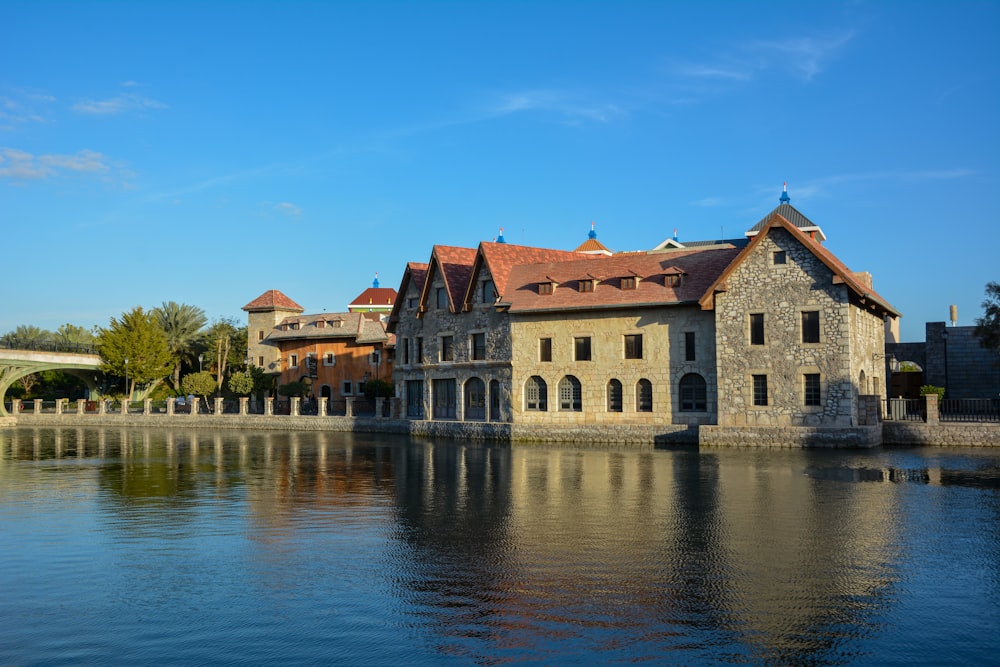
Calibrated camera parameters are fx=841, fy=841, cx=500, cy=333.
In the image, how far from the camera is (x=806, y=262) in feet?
117

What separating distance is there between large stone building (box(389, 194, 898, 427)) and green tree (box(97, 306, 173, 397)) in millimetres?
33791

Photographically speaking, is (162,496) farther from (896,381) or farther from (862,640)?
(896,381)

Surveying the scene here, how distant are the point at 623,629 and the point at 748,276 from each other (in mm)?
28875

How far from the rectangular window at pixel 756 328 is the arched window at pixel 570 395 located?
359 inches

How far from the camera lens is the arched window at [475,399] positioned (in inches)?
1848

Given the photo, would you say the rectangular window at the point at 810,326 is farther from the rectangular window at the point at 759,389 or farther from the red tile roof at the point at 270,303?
the red tile roof at the point at 270,303

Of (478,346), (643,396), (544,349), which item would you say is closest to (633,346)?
(643,396)

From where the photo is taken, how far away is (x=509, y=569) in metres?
13.6

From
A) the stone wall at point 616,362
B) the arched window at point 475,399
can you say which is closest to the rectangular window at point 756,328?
the stone wall at point 616,362

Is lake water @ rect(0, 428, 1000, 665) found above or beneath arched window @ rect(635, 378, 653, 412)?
beneath

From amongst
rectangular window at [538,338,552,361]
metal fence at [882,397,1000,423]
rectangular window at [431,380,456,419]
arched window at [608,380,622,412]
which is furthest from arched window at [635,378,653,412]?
rectangular window at [431,380,456,419]

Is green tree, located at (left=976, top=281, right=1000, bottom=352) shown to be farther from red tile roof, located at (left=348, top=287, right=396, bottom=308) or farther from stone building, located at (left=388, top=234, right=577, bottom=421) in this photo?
red tile roof, located at (left=348, top=287, right=396, bottom=308)

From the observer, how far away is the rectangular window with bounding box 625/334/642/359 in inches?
1596

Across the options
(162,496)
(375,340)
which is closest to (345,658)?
(162,496)
